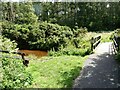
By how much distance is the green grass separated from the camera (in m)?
8.09

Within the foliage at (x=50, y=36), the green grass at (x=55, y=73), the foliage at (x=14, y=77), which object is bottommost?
the foliage at (x=50, y=36)

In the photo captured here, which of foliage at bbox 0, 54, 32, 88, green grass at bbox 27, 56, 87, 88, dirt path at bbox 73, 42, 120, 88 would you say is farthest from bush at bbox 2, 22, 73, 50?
foliage at bbox 0, 54, 32, 88

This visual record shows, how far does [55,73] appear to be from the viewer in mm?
9422

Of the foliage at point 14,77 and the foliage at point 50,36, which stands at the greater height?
the foliage at point 14,77

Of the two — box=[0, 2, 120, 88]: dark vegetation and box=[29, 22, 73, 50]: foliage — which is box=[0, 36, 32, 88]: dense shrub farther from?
box=[29, 22, 73, 50]: foliage

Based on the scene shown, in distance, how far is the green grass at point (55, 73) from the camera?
26.6 feet

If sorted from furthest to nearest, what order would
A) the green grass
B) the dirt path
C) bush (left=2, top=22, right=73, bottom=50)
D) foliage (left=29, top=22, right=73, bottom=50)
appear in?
bush (left=2, top=22, right=73, bottom=50) → foliage (left=29, top=22, right=73, bottom=50) → the green grass → the dirt path

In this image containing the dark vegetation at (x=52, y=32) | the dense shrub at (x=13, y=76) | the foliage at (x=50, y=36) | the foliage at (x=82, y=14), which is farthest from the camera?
the foliage at (x=82, y=14)

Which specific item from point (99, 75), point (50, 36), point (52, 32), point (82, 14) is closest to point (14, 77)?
point (99, 75)

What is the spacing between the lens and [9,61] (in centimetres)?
916

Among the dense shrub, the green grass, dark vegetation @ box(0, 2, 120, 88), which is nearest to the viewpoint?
the dense shrub

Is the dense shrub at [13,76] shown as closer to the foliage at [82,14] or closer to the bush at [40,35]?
the bush at [40,35]

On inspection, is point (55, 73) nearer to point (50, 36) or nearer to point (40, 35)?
point (50, 36)

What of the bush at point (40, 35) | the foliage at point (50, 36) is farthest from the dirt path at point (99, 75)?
the bush at point (40, 35)
